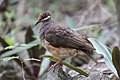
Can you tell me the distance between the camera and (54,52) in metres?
4.29

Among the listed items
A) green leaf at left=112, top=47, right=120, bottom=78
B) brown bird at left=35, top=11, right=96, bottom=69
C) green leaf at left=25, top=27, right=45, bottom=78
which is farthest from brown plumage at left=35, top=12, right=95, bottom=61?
green leaf at left=25, top=27, right=45, bottom=78

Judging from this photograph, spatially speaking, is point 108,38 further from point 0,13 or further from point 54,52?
point 0,13

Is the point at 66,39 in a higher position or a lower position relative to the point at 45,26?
lower

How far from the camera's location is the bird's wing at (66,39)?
165 inches

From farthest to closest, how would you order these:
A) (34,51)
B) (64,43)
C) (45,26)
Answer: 1. (34,51)
2. (45,26)
3. (64,43)

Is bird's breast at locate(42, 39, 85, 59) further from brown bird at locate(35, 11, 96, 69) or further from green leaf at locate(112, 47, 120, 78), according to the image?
green leaf at locate(112, 47, 120, 78)

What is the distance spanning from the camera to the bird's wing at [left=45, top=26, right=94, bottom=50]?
4203 millimetres

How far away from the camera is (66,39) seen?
4215 mm

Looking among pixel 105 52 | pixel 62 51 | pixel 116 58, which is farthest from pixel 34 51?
pixel 116 58

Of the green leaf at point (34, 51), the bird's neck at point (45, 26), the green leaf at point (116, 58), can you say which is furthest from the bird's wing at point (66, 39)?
the green leaf at point (34, 51)

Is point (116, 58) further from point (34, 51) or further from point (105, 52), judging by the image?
point (34, 51)

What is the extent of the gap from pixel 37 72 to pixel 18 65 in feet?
1.56

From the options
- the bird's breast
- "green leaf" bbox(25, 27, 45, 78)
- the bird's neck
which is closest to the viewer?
the bird's breast

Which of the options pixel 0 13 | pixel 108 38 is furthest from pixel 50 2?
pixel 108 38
